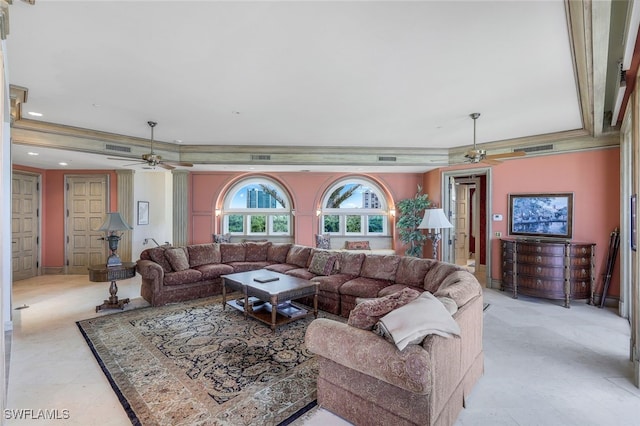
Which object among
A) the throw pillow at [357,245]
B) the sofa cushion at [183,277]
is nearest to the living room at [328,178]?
the throw pillow at [357,245]

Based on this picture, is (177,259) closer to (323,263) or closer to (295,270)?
(295,270)

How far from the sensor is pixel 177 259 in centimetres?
538

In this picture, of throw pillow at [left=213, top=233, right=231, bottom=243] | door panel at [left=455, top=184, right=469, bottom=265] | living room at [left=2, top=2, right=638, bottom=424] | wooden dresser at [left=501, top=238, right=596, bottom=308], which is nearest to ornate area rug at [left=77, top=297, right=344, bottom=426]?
living room at [left=2, top=2, right=638, bottom=424]

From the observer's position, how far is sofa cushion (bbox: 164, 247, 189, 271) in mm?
5322

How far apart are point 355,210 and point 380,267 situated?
3.92m

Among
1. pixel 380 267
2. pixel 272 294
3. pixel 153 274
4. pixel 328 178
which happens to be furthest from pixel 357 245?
pixel 153 274

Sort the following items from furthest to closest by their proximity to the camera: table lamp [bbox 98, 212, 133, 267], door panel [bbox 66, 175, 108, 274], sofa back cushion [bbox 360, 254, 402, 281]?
1. door panel [bbox 66, 175, 108, 274]
2. table lamp [bbox 98, 212, 133, 267]
3. sofa back cushion [bbox 360, 254, 402, 281]

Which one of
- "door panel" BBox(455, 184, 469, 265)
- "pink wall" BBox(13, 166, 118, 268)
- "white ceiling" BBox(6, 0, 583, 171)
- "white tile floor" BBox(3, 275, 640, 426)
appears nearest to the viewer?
"white ceiling" BBox(6, 0, 583, 171)

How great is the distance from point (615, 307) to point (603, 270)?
575 millimetres

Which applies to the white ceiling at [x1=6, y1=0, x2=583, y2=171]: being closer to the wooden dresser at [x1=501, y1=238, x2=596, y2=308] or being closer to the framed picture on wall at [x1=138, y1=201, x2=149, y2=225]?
the wooden dresser at [x1=501, y1=238, x2=596, y2=308]

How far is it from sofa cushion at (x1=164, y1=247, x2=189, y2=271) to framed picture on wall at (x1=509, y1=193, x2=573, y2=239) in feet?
19.9

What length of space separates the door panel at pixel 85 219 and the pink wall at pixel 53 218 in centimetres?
14

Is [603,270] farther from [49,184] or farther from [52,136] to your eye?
[49,184]

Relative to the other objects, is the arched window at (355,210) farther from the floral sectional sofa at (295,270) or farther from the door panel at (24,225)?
the door panel at (24,225)
